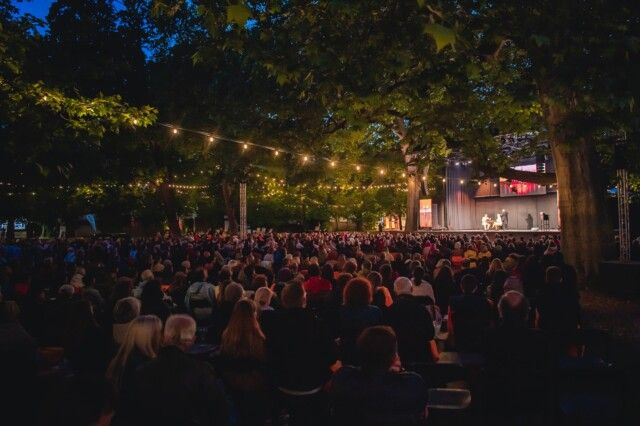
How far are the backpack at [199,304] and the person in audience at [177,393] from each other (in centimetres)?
401

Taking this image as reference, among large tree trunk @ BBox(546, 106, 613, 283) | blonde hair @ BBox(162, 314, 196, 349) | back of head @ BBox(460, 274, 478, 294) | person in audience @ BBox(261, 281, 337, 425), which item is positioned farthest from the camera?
large tree trunk @ BBox(546, 106, 613, 283)

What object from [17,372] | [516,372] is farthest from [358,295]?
[17,372]

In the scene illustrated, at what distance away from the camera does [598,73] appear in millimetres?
7293

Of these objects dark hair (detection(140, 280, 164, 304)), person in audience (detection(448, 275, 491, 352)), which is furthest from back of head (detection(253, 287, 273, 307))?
person in audience (detection(448, 275, 491, 352))

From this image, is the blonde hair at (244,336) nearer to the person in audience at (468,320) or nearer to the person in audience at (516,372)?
the person in audience at (516,372)

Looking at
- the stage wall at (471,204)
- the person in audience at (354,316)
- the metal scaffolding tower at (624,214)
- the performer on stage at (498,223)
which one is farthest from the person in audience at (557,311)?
the stage wall at (471,204)

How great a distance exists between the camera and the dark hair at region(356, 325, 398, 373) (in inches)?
113

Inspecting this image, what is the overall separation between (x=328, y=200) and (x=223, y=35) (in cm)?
4317

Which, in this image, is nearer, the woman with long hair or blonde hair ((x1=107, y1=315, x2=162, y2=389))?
blonde hair ((x1=107, y1=315, x2=162, y2=389))

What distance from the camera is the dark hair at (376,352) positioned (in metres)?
2.88

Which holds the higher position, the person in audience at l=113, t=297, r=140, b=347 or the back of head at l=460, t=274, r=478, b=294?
the back of head at l=460, t=274, r=478, b=294

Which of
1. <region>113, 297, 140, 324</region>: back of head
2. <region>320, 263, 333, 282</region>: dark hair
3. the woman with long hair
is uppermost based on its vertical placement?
<region>320, 263, 333, 282</region>: dark hair

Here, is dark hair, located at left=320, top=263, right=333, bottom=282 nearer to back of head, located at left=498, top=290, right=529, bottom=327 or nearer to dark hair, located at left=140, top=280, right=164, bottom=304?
dark hair, located at left=140, top=280, right=164, bottom=304

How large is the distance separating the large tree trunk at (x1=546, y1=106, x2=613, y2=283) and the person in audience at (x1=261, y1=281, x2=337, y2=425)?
30.0 feet
